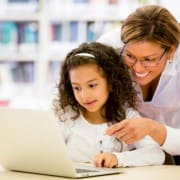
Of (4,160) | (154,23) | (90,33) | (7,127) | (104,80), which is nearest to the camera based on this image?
(7,127)

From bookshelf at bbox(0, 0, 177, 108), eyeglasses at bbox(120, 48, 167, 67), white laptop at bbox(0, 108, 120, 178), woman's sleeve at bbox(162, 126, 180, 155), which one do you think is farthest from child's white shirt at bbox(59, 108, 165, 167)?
bookshelf at bbox(0, 0, 177, 108)

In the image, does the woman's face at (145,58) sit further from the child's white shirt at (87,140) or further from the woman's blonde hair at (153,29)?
the child's white shirt at (87,140)

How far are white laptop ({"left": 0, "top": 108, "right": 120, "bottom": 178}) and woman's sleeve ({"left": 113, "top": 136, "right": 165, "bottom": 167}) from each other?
0.51ft

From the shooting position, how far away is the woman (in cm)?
171

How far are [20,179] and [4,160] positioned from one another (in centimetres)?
15

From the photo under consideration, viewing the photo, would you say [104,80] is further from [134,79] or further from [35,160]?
[35,160]

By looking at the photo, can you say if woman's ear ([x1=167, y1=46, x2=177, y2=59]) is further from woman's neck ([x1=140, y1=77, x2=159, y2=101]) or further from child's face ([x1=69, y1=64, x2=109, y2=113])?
child's face ([x1=69, y1=64, x2=109, y2=113])

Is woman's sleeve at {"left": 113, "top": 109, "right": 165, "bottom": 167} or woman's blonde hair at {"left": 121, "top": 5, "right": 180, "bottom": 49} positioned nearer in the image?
woman's sleeve at {"left": 113, "top": 109, "right": 165, "bottom": 167}

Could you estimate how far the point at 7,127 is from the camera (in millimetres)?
1390

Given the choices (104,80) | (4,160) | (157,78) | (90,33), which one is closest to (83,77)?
(104,80)

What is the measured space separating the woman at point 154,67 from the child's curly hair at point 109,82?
4 cm

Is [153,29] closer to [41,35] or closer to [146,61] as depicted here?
[146,61]

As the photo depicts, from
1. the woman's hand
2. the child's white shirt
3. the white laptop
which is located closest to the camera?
the white laptop

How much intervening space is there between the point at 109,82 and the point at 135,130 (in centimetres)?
48
